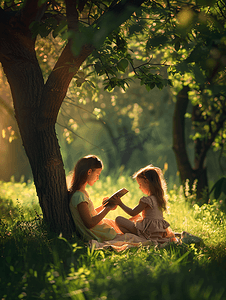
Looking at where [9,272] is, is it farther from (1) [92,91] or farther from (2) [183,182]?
(2) [183,182]

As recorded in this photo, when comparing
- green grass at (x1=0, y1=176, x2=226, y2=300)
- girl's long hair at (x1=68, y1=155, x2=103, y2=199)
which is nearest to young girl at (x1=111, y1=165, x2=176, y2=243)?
green grass at (x1=0, y1=176, x2=226, y2=300)

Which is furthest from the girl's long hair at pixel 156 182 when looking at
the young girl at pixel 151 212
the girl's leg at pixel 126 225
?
the girl's leg at pixel 126 225

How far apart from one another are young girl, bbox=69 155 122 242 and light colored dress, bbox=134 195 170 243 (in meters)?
0.41

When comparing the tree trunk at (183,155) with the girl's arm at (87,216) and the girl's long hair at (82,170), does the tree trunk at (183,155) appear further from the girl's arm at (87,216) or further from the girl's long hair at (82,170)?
the girl's arm at (87,216)

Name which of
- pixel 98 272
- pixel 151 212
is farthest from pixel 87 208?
pixel 98 272

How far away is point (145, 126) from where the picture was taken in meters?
17.5

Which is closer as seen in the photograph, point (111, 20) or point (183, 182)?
point (111, 20)

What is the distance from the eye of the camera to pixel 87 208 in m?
3.71

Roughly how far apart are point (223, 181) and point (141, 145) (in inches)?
603

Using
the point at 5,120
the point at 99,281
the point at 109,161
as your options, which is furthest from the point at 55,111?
the point at 109,161

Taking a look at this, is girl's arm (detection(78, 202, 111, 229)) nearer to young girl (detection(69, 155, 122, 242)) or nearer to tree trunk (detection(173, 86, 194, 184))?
young girl (detection(69, 155, 122, 242))

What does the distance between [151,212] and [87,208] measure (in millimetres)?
939

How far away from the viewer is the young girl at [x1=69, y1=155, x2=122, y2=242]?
3.71 meters

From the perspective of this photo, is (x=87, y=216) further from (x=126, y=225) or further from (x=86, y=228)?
(x=126, y=225)
